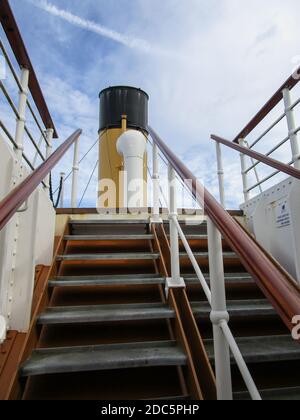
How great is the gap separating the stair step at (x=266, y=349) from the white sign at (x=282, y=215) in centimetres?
78

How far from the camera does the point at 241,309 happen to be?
1.48 meters

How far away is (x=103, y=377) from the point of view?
121cm

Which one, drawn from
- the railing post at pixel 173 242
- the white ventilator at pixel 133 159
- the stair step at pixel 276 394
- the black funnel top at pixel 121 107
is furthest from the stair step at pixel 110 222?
the black funnel top at pixel 121 107

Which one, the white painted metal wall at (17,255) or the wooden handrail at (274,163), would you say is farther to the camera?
the wooden handrail at (274,163)

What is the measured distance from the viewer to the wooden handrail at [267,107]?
201 centimetres

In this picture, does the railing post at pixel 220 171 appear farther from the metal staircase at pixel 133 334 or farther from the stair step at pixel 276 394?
the stair step at pixel 276 394

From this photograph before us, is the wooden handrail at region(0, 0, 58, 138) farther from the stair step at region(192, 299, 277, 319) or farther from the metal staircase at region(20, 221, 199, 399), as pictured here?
the stair step at region(192, 299, 277, 319)

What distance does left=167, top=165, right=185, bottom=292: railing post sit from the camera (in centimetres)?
152

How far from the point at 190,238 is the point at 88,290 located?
31.8 inches

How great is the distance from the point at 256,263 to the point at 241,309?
937 millimetres

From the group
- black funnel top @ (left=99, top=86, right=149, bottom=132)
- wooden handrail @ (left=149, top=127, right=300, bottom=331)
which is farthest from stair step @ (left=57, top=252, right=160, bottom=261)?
black funnel top @ (left=99, top=86, right=149, bottom=132)

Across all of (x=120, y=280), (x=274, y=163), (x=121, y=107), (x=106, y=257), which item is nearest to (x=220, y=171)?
(x=274, y=163)

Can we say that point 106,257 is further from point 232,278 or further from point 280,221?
point 280,221
